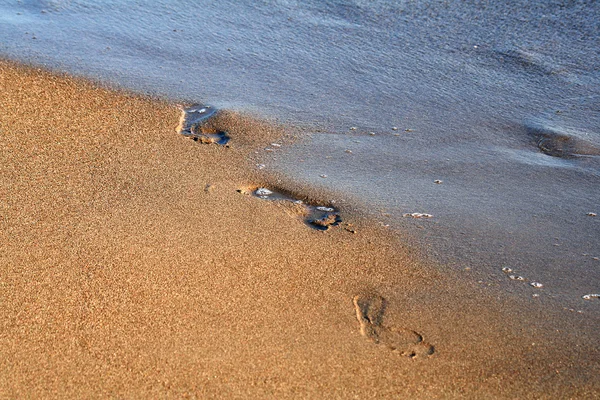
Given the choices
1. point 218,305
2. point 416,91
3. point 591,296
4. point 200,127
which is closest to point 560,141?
point 416,91

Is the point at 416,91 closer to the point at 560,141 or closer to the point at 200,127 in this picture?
the point at 560,141

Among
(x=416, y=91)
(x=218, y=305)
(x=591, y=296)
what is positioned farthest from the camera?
(x=416, y=91)

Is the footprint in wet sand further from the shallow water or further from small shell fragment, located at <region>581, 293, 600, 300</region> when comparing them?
small shell fragment, located at <region>581, 293, 600, 300</region>

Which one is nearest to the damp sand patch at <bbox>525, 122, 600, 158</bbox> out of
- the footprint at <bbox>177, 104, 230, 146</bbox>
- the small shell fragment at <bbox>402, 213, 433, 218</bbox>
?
the small shell fragment at <bbox>402, 213, 433, 218</bbox>

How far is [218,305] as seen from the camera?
2.71 meters

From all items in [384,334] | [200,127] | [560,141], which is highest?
[560,141]

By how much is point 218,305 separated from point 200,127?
1876mm

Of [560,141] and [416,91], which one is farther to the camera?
[416,91]

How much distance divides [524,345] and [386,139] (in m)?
1.99

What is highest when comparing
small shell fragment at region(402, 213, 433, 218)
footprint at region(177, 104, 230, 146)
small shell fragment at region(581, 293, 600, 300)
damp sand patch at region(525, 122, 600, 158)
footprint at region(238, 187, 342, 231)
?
damp sand patch at region(525, 122, 600, 158)

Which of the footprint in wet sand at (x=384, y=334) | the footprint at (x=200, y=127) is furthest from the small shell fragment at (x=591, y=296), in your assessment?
the footprint at (x=200, y=127)

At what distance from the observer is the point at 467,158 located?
411 centimetres

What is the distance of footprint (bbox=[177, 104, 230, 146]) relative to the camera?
417 cm

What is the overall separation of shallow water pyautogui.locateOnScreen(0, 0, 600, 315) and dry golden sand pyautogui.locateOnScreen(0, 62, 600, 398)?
13.4 inches
